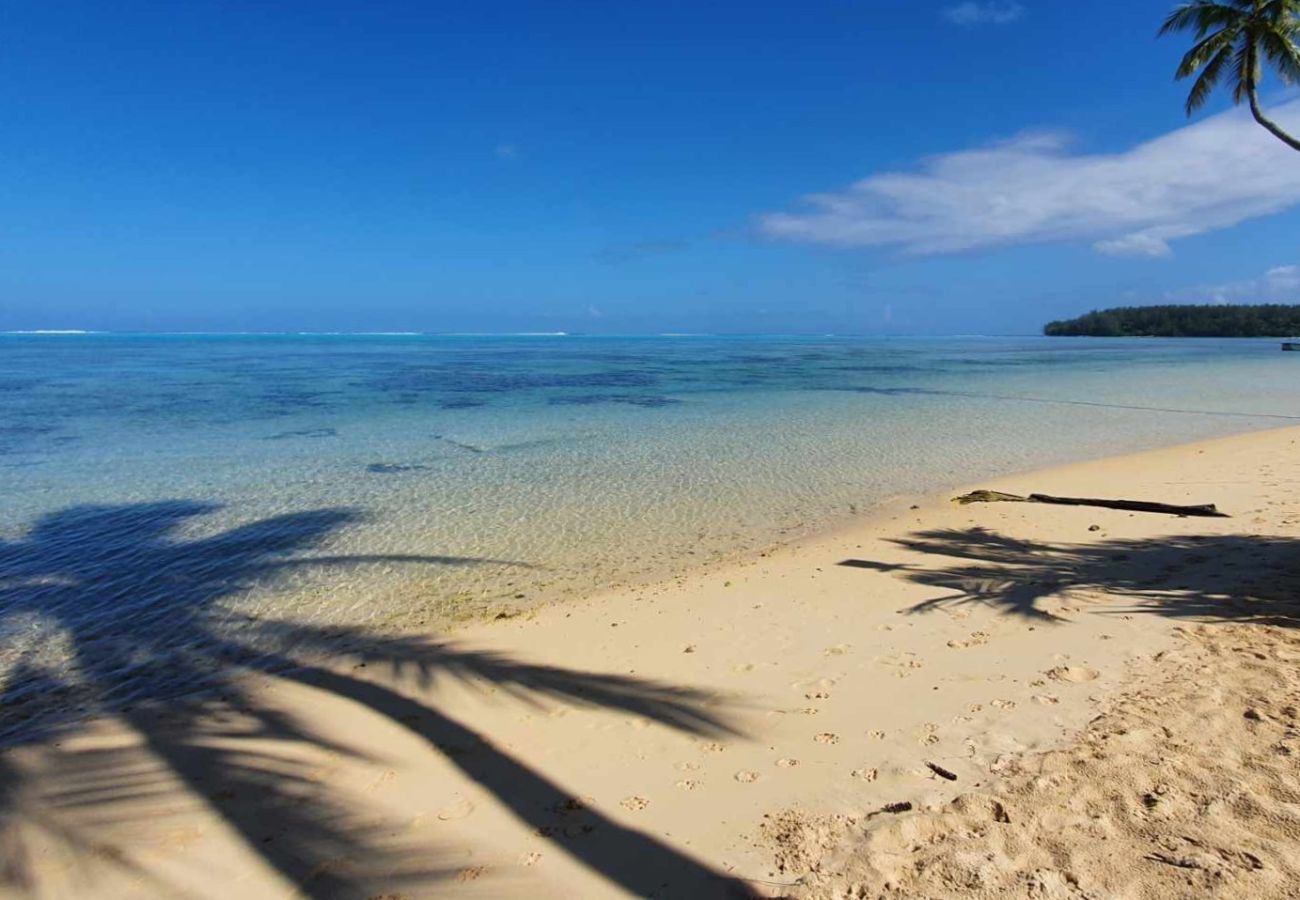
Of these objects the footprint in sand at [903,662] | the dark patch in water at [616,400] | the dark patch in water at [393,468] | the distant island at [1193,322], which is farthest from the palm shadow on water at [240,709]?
the distant island at [1193,322]

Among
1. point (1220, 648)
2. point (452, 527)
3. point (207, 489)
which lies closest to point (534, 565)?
point (452, 527)

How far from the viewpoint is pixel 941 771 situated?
3562 millimetres

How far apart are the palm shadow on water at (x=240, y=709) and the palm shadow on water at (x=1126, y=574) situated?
11.4 feet

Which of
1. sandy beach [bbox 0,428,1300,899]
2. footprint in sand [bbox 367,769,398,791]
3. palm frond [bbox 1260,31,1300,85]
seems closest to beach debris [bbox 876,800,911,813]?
sandy beach [bbox 0,428,1300,899]

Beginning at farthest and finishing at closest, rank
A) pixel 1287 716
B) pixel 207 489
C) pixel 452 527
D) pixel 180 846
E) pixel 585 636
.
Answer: pixel 207 489 < pixel 452 527 < pixel 585 636 < pixel 1287 716 < pixel 180 846

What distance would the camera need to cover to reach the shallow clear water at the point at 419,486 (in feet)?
23.4

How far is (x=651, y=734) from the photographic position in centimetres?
420

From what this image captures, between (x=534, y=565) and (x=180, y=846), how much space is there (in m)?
5.01

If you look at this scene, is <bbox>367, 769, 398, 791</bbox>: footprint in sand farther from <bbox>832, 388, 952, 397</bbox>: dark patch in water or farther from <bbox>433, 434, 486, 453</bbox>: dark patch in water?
<bbox>832, 388, 952, 397</bbox>: dark patch in water

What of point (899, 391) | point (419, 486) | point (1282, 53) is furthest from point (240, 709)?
point (899, 391)

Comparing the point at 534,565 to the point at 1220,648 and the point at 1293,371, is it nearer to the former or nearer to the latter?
the point at 1220,648

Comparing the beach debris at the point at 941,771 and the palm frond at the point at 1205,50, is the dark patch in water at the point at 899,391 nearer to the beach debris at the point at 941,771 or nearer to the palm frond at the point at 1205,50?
the palm frond at the point at 1205,50

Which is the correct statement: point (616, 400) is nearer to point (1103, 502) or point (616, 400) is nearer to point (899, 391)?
point (899, 391)

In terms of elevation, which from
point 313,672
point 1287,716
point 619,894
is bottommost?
point 313,672
